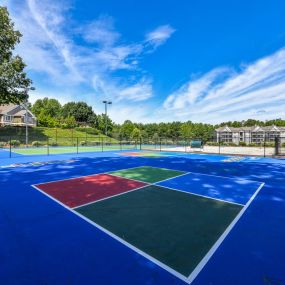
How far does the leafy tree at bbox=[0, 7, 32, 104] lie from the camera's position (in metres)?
14.8

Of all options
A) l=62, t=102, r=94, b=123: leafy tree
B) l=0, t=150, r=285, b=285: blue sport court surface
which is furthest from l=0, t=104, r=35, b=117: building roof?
l=0, t=150, r=285, b=285: blue sport court surface

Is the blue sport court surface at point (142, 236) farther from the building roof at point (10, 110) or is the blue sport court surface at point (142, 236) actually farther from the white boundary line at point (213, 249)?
the building roof at point (10, 110)

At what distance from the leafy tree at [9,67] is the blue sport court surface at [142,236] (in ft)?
40.7

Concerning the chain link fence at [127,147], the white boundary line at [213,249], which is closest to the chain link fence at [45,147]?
the chain link fence at [127,147]

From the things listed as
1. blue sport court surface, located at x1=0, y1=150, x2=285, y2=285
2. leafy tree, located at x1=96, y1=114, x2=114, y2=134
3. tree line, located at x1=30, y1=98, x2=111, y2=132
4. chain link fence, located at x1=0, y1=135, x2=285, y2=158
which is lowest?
blue sport court surface, located at x1=0, y1=150, x2=285, y2=285

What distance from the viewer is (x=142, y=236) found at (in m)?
3.35

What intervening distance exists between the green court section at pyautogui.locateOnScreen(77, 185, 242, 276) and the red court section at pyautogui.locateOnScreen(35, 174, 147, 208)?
0.51 m

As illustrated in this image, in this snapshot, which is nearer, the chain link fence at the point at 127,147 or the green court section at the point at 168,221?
the green court section at the point at 168,221

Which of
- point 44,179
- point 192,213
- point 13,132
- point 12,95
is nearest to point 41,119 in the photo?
point 13,132

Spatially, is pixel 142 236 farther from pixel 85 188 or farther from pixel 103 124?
pixel 103 124

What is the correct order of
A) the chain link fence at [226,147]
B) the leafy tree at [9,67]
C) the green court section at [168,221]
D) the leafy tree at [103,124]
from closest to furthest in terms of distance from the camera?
the green court section at [168,221]
the leafy tree at [9,67]
the chain link fence at [226,147]
the leafy tree at [103,124]

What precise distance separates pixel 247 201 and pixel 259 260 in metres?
2.78

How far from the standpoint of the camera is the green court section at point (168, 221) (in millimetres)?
2910

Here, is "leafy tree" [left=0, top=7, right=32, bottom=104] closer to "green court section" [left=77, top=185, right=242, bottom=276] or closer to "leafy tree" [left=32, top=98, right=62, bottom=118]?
"green court section" [left=77, top=185, right=242, bottom=276]
